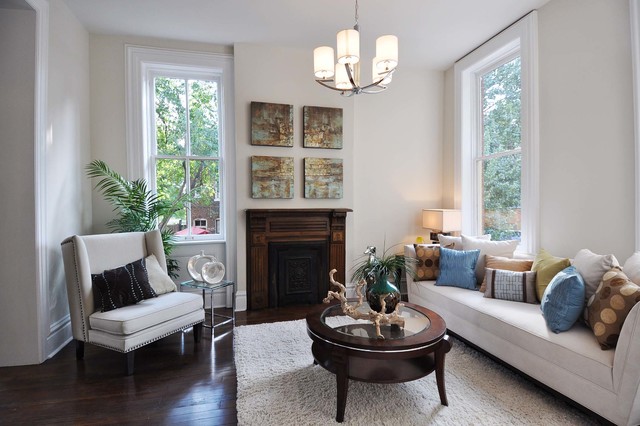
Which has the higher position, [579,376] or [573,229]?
[573,229]

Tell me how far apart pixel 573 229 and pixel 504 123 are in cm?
151

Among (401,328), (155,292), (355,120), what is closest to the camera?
(401,328)

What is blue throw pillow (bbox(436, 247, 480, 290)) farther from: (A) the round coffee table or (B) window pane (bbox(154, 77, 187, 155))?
(B) window pane (bbox(154, 77, 187, 155))

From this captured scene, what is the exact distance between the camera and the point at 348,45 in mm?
2312

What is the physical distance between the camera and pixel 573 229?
3.02 metres

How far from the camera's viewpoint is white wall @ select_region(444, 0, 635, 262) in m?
2.62

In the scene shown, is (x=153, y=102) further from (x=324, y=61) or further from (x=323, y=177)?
(x=324, y=61)

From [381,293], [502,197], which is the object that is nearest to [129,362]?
[381,293]

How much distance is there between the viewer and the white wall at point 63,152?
2877mm

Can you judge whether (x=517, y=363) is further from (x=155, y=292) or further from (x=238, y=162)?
(x=238, y=162)

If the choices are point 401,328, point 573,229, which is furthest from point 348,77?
point 573,229

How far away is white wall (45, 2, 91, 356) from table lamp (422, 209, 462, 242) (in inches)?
155

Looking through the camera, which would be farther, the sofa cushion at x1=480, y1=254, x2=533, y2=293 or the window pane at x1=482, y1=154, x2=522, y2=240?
the window pane at x1=482, y1=154, x2=522, y2=240

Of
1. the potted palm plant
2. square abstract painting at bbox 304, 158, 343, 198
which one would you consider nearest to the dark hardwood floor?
the potted palm plant
